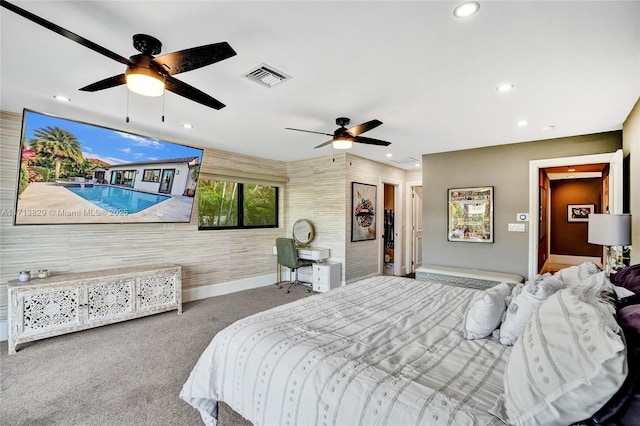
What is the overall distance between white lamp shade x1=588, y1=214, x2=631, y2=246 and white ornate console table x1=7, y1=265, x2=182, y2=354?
4.94 meters

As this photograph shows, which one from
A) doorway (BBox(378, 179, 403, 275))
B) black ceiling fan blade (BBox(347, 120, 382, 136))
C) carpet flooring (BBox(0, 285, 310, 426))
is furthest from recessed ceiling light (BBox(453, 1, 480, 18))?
doorway (BBox(378, 179, 403, 275))

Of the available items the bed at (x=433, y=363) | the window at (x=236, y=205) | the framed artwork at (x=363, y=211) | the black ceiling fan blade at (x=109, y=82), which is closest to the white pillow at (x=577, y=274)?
the bed at (x=433, y=363)

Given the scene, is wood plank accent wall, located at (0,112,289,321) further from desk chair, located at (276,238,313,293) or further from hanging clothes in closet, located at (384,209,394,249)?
hanging clothes in closet, located at (384,209,394,249)

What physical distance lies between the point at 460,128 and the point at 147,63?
349cm

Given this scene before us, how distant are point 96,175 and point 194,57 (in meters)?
2.69

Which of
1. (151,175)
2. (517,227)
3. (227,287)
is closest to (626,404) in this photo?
(517,227)

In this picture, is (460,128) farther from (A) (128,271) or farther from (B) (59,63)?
(A) (128,271)

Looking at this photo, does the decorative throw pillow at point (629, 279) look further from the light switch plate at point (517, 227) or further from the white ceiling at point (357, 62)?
the light switch plate at point (517, 227)

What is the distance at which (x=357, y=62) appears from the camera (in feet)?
7.05

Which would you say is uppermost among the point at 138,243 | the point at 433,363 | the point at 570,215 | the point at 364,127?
the point at 364,127

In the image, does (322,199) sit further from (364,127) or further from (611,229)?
(611,229)

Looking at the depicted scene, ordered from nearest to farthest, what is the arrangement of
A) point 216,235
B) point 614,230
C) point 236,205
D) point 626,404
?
point 626,404 → point 614,230 → point 216,235 → point 236,205

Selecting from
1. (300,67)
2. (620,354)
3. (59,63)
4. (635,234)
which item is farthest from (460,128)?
(59,63)

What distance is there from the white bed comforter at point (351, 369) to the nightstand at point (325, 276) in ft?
9.22
